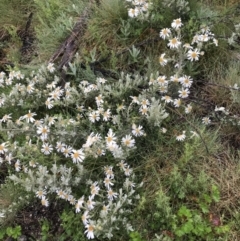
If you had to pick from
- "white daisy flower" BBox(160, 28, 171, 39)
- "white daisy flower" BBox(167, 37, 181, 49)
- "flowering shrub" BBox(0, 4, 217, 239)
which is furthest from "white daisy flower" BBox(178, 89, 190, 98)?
"white daisy flower" BBox(160, 28, 171, 39)

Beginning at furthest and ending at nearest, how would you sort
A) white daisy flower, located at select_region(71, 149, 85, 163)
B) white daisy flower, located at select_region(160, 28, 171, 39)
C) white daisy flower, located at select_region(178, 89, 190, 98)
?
white daisy flower, located at select_region(160, 28, 171, 39), white daisy flower, located at select_region(178, 89, 190, 98), white daisy flower, located at select_region(71, 149, 85, 163)

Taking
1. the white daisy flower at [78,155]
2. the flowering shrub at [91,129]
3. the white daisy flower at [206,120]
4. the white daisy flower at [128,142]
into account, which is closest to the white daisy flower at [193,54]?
the flowering shrub at [91,129]

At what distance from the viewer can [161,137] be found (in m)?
2.92

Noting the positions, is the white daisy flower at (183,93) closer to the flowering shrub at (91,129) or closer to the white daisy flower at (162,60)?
the flowering shrub at (91,129)

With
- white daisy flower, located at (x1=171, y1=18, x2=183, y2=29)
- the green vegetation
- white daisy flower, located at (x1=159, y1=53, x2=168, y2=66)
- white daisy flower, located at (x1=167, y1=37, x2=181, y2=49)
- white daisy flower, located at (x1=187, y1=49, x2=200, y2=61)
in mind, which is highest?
white daisy flower, located at (x1=171, y1=18, x2=183, y2=29)

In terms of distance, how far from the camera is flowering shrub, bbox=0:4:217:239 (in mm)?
2654

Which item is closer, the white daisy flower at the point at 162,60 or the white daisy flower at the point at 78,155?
the white daisy flower at the point at 78,155

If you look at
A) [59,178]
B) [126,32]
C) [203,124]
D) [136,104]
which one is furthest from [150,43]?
[59,178]

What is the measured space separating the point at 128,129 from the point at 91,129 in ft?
0.86

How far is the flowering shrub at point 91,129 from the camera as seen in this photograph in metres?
2.65

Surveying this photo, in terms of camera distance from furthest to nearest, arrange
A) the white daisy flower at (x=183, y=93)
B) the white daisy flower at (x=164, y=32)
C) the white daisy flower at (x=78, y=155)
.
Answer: the white daisy flower at (x=164, y=32) → the white daisy flower at (x=183, y=93) → the white daisy flower at (x=78, y=155)

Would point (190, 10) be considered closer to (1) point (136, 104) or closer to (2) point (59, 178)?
(1) point (136, 104)

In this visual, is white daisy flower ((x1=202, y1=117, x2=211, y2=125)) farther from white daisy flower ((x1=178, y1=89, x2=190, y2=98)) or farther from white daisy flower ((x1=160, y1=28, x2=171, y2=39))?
white daisy flower ((x1=160, y1=28, x2=171, y2=39))

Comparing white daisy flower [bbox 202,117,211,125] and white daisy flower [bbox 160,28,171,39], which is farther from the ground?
white daisy flower [bbox 160,28,171,39]
